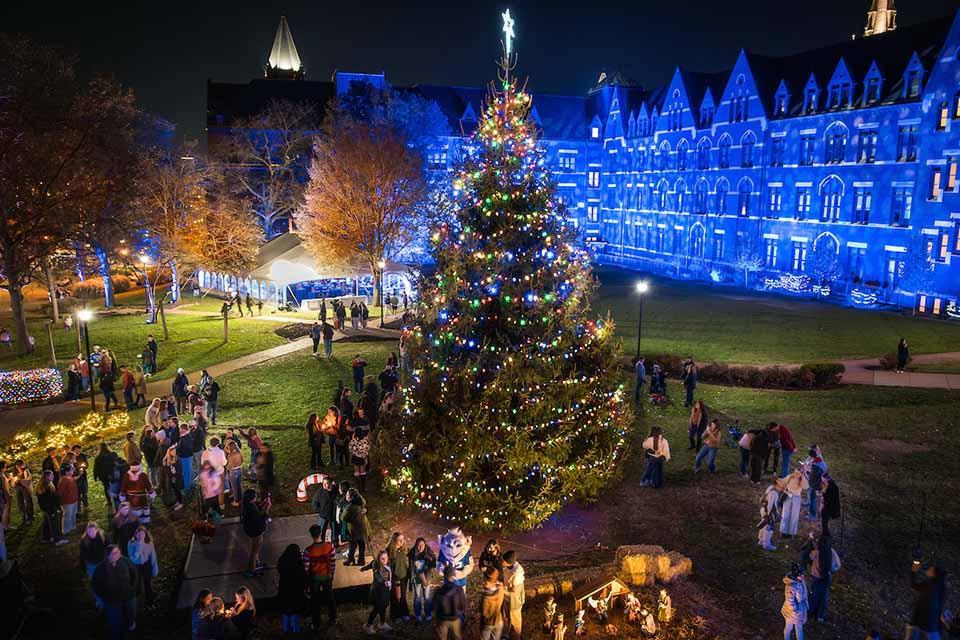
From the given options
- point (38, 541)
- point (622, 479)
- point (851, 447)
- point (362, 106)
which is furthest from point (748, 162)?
point (38, 541)

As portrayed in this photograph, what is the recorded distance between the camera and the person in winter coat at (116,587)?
9.22m

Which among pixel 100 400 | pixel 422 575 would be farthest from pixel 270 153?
pixel 422 575

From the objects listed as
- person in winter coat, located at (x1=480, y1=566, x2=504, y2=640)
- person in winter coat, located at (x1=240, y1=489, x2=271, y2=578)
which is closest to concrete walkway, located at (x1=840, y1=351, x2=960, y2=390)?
person in winter coat, located at (x1=480, y1=566, x2=504, y2=640)

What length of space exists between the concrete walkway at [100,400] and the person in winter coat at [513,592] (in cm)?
1706

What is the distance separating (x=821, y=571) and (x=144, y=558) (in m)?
10.2

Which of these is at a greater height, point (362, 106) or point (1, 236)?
point (362, 106)

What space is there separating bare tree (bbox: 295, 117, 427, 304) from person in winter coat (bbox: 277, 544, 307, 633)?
30675 mm

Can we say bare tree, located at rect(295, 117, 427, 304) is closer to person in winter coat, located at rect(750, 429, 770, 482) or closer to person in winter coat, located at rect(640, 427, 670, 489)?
person in winter coat, located at rect(640, 427, 670, 489)

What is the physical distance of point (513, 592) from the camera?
363 inches

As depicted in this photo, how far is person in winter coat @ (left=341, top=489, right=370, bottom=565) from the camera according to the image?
11305 millimetres

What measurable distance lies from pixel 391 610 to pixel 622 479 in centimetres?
695

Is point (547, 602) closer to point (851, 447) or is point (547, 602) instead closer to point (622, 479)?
point (622, 479)

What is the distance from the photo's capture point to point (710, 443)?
15484mm

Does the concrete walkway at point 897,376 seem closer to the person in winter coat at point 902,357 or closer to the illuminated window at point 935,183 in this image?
the person in winter coat at point 902,357
